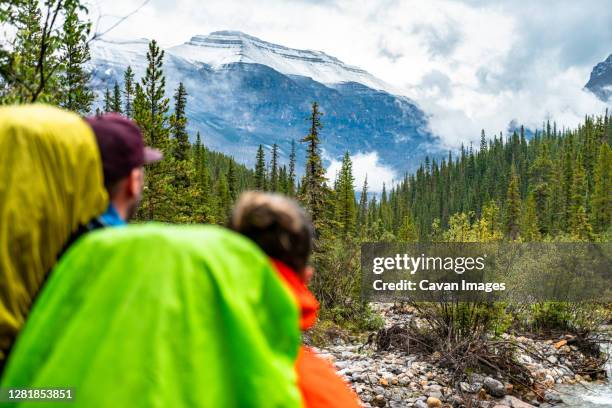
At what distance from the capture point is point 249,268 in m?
1.08

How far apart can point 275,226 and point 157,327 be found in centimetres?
40

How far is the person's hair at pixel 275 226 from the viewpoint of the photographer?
127 cm

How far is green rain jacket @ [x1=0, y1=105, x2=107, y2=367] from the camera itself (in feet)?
4.06

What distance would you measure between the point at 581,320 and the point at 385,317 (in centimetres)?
752

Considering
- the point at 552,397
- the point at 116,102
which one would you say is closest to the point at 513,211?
the point at 116,102

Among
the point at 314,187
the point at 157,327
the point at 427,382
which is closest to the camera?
the point at 157,327

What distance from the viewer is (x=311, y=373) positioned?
150cm

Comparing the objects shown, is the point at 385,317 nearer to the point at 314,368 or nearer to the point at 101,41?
the point at 101,41

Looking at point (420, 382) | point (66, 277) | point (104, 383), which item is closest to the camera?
point (104, 383)

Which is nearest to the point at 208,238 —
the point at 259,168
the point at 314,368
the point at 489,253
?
the point at 314,368

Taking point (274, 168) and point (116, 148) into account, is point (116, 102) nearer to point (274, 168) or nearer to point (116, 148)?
point (274, 168)

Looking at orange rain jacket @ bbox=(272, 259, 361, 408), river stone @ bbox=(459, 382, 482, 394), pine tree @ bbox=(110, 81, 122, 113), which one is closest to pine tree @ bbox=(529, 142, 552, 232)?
pine tree @ bbox=(110, 81, 122, 113)

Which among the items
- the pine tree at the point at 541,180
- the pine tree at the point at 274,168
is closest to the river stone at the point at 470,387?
the pine tree at the point at 274,168

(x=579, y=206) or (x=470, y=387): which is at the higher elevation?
(x=579, y=206)
